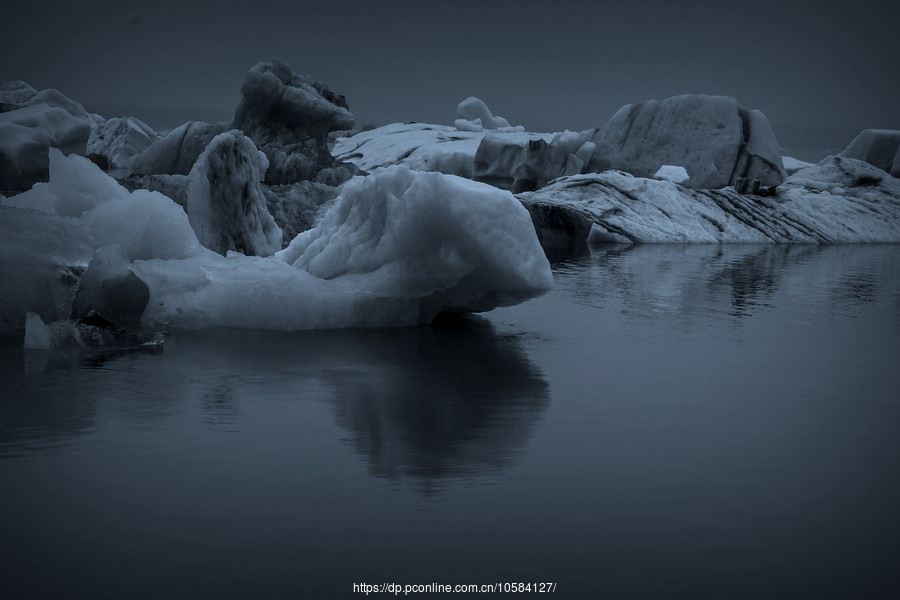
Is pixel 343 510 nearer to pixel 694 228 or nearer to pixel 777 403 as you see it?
pixel 777 403

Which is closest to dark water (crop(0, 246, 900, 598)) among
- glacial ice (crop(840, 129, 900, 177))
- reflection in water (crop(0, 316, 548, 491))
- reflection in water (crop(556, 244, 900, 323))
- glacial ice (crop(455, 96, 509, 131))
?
reflection in water (crop(0, 316, 548, 491))

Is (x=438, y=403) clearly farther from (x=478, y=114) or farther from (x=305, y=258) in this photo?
(x=478, y=114)

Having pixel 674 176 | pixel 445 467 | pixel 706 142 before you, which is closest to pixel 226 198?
pixel 445 467

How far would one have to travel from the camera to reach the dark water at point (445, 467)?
2658 mm

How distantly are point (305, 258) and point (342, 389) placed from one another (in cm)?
230

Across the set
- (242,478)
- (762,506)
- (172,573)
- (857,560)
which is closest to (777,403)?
(762,506)

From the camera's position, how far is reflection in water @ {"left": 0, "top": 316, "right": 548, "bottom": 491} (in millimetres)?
3773

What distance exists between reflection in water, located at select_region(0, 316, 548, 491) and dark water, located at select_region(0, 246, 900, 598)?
19mm

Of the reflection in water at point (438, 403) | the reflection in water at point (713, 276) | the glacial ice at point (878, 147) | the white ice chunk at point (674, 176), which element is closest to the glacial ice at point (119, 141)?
the white ice chunk at point (674, 176)

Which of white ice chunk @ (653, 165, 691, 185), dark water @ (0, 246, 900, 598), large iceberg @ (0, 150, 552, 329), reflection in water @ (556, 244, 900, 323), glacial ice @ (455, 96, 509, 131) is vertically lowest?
reflection in water @ (556, 244, 900, 323)

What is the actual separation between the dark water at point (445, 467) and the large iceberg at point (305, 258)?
11.3 inches

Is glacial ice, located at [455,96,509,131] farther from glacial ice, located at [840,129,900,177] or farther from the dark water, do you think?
the dark water

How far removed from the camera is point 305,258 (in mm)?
6926

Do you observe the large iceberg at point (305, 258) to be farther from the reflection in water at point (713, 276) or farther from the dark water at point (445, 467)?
the reflection in water at point (713, 276)
